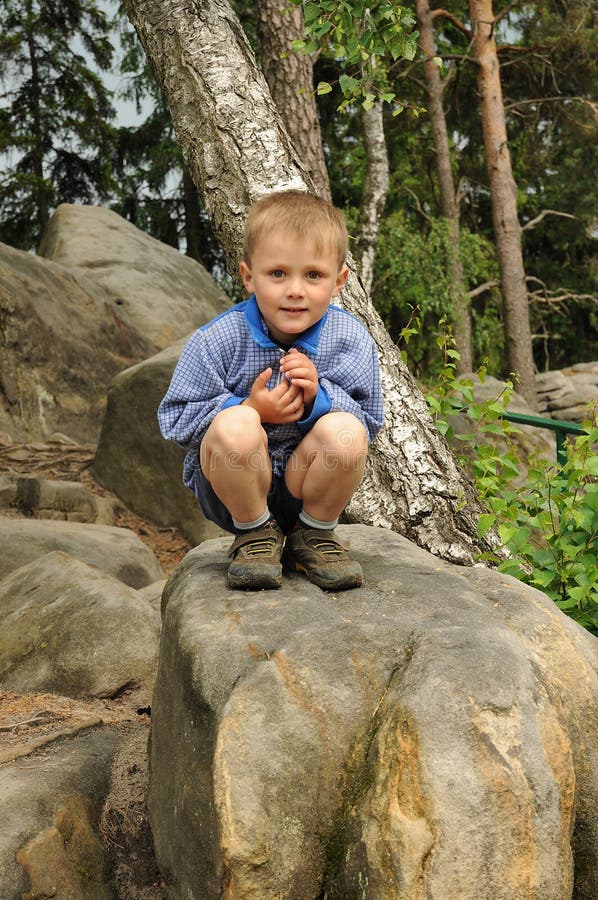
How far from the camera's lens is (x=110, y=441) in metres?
7.84

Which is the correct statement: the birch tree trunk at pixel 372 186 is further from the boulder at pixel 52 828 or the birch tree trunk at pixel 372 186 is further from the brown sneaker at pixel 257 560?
the boulder at pixel 52 828

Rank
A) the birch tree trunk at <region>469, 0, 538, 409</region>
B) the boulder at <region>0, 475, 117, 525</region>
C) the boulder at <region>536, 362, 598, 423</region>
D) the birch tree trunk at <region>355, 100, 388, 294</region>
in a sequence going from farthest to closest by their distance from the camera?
the boulder at <region>536, 362, 598, 423</region>, the birch tree trunk at <region>469, 0, 538, 409</region>, the birch tree trunk at <region>355, 100, 388, 294</region>, the boulder at <region>0, 475, 117, 525</region>

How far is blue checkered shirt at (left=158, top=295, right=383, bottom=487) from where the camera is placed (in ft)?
9.29

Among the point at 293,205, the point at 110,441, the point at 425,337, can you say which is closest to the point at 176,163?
the point at 425,337

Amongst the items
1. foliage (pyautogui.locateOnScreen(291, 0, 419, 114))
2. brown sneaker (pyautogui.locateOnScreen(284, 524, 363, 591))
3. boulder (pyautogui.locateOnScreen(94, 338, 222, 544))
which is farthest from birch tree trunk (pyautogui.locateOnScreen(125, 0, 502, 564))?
boulder (pyautogui.locateOnScreen(94, 338, 222, 544))

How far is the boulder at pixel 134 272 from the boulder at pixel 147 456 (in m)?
3.22

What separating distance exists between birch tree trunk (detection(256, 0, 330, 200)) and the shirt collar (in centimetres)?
403

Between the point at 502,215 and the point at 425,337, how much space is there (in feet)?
11.2

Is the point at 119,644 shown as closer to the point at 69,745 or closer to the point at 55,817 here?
the point at 69,745

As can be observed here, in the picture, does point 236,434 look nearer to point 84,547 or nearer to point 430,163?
point 84,547

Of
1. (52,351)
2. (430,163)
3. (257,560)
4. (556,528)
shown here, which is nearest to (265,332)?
(257,560)

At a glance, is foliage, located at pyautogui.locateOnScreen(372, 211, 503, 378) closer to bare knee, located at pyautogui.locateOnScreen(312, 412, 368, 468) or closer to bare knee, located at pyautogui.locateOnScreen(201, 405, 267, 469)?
bare knee, located at pyautogui.locateOnScreen(312, 412, 368, 468)

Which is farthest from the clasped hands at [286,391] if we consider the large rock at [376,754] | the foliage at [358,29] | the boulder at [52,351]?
the boulder at [52,351]

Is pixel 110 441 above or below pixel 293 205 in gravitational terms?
below
